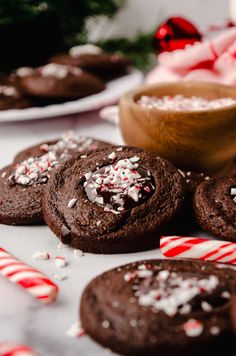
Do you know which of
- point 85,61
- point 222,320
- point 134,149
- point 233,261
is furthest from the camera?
point 85,61

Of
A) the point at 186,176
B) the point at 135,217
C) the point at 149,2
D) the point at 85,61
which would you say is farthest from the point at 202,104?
the point at 149,2

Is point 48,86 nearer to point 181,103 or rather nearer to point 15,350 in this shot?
point 181,103

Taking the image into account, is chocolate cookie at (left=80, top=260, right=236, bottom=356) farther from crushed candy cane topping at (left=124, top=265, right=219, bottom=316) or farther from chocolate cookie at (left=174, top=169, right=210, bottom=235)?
chocolate cookie at (left=174, top=169, right=210, bottom=235)

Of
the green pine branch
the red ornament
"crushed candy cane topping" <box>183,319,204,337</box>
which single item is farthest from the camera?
the green pine branch

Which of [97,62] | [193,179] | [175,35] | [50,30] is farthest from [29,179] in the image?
[50,30]

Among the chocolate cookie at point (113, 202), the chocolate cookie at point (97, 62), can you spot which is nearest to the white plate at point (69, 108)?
the chocolate cookie at point (97, 62)

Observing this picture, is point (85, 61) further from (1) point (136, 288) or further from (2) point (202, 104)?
(1) point (136, 288)

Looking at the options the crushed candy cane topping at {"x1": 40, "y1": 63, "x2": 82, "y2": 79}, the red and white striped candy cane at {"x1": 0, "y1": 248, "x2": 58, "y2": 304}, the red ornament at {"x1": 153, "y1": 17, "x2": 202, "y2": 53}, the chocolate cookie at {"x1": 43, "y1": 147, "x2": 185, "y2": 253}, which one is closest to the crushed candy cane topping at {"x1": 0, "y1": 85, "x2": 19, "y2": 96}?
the crushed candy cane topping at {"x1": 40, "y1": 63, "x2": 82, "y2": 79}
